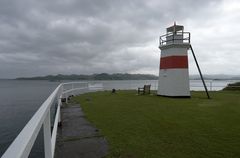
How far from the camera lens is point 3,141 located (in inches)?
287

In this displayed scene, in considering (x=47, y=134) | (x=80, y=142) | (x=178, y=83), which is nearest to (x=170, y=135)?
(x=80, y=142)

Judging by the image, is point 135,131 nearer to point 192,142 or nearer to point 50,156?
point 192,142

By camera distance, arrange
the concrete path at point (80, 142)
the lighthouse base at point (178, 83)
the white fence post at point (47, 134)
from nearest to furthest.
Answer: the white fence post at point (47, 134), the concrete path at point (80, 142), the lighthouse base at point (178, 83)

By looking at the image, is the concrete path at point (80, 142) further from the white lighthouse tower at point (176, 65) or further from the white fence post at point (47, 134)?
the white lighthouse tower at point (176, 65)

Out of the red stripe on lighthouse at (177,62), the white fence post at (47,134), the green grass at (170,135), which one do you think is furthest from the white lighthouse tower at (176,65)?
the white fence post at (47,134)

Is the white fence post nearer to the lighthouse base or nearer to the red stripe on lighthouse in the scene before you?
the lighthouse base

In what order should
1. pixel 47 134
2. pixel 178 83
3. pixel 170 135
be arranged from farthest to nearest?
pixel 178 83 → pixel 170 135 → pixel 47 134

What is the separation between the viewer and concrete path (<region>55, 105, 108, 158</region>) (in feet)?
12.3

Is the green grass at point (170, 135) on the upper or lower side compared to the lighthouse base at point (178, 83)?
lower

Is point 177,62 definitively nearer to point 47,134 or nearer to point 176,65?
point 176,65

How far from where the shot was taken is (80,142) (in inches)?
171

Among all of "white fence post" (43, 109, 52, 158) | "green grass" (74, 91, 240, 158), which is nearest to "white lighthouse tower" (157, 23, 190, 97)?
"green grass" (74, 91, 240, 158)

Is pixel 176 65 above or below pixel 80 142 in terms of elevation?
above

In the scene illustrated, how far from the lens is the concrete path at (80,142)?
12.3 feet
